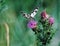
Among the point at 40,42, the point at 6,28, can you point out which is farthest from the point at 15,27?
the point at 40,42

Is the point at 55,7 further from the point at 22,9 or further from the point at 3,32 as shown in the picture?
the point at 3,32

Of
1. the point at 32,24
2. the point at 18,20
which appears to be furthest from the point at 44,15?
the point at 18,20

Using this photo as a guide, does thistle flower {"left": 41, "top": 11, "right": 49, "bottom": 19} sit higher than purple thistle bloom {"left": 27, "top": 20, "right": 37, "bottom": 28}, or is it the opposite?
thistle flower {"left": 41, "top": 11, "right": 49, "bottom": 19}

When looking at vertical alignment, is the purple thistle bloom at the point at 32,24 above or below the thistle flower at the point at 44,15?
below

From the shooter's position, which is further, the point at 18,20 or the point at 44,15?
the point at 18,20

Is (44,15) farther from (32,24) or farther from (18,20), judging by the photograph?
(18,20)

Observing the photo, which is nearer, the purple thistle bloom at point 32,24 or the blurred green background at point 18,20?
the purple thistle bloom at point 32,24

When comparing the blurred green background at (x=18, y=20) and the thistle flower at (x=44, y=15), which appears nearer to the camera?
the thistle flower at (x=44, y=15)

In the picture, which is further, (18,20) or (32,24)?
(18,20)
